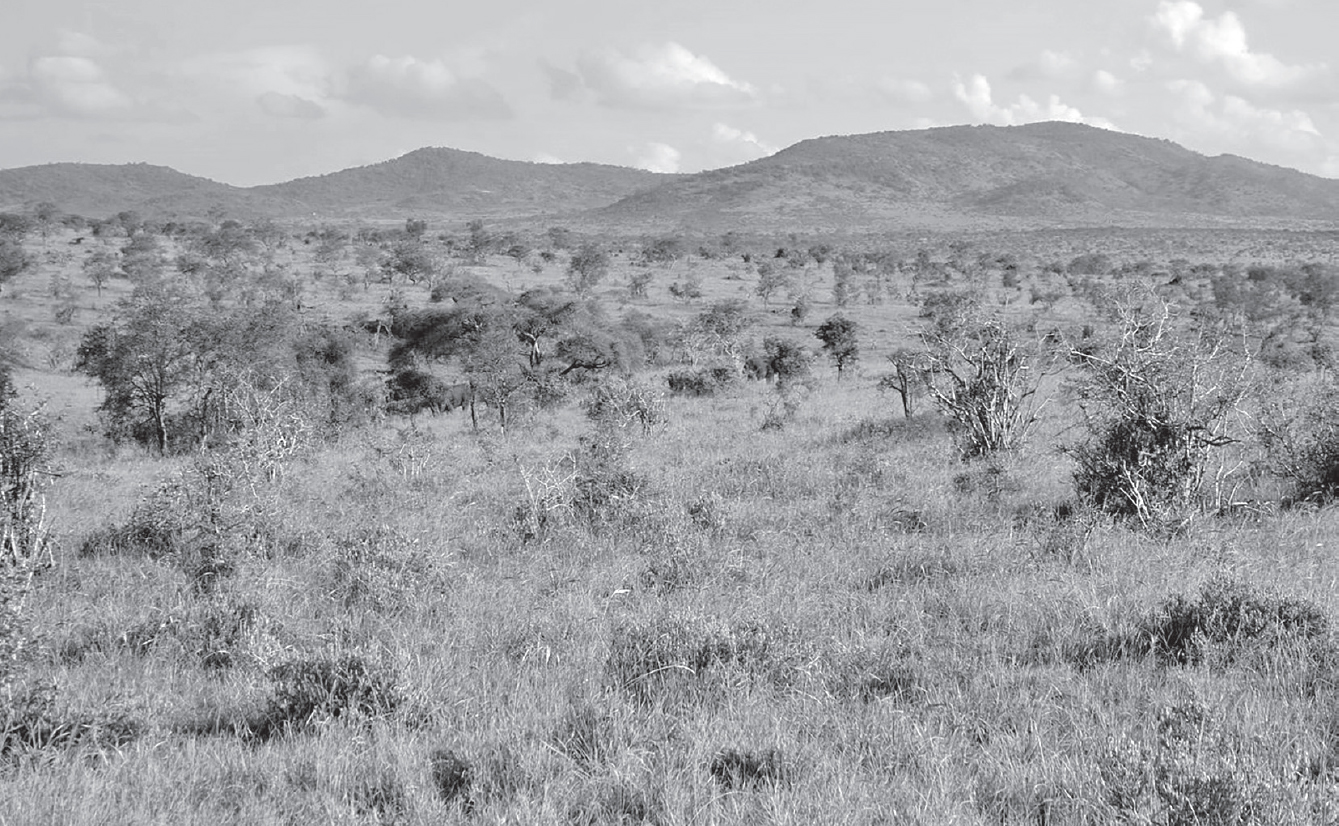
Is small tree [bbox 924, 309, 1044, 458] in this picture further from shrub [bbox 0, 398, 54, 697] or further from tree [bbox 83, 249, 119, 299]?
tree [bbox 83, 249, 119, 299]

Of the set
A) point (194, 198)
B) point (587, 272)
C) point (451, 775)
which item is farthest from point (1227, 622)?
point (194, 198)

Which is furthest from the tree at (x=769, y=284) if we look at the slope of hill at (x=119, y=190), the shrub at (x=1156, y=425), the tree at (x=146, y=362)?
the slope of hill at (x=119, y=190)

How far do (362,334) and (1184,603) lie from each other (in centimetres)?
3027

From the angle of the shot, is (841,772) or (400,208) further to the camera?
(400,208)

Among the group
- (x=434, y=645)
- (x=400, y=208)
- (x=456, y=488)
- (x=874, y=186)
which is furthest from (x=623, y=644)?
(x=400, y=208)

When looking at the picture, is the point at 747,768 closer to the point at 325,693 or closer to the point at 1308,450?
the point at 325,693

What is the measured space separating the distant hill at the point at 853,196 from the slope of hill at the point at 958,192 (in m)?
0.32

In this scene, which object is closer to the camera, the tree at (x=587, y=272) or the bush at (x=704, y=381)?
the bush at (x=704, y=381)

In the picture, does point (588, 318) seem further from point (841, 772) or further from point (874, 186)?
point (874, 186)

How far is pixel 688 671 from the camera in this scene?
4695 millimetres

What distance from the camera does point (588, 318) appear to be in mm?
29484

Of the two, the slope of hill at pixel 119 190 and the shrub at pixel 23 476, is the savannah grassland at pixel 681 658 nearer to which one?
the shrub at pixel 23 476

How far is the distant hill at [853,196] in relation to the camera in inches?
5354

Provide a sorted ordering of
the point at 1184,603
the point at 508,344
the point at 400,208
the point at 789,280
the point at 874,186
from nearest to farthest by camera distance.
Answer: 1. the point at 1184,603
2. the point at 508,344
3. the point at 789,280
4. the point at 874,186
5. the point at 400,208
